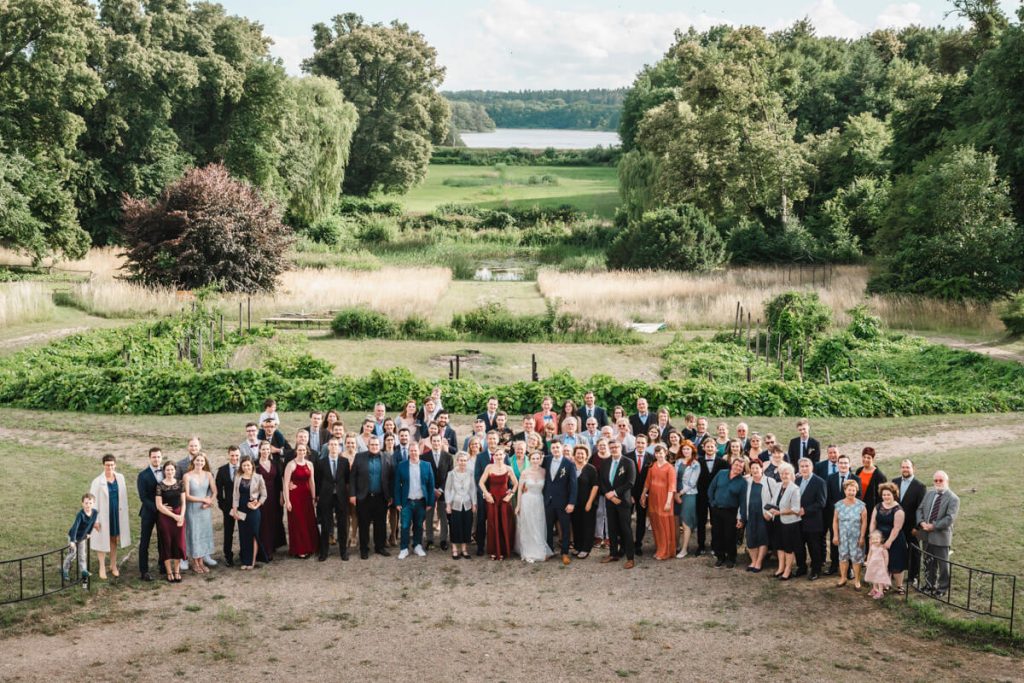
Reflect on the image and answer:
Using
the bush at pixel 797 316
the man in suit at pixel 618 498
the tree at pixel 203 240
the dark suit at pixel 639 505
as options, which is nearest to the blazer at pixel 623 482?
the man in suit at pixel 618 498

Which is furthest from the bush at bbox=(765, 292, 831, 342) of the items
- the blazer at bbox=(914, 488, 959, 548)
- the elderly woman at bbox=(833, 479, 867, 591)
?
the blazer at bbox=(914, 488, 959, 548)

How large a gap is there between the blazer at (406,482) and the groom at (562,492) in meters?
1.44

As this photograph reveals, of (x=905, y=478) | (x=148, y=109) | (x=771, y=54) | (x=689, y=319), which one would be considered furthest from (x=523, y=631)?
(x=771, y=54)

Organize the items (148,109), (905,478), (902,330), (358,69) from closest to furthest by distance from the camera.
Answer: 1. (905,478)
2. (902,330)
3. (148,109)
4. (358,69)

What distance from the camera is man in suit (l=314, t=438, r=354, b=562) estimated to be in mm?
13273

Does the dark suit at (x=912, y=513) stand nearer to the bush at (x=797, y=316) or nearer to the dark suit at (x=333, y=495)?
the dark suit at (x=333, y=495)

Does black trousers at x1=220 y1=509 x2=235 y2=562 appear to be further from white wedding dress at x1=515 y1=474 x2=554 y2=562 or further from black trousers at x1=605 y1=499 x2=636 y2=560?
black trousers at x1=605 y1=499 x2=636 y2=560

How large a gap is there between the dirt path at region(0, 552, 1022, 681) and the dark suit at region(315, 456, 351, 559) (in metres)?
0.43

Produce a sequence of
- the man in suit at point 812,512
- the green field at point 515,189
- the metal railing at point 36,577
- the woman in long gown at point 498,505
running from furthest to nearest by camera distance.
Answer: the green field at point 515,189 < the woman in long gown at point 498,505 < the man in suit at point 812,512 < the metal railing at point 36,577

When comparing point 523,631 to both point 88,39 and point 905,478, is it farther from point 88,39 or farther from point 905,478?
point 88,39

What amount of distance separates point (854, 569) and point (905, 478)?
1.16m

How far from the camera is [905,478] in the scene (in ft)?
40.0

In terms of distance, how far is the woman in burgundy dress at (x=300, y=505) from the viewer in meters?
13.1

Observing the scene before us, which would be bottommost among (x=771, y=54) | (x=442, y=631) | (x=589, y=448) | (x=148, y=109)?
(x=442, y=631)
